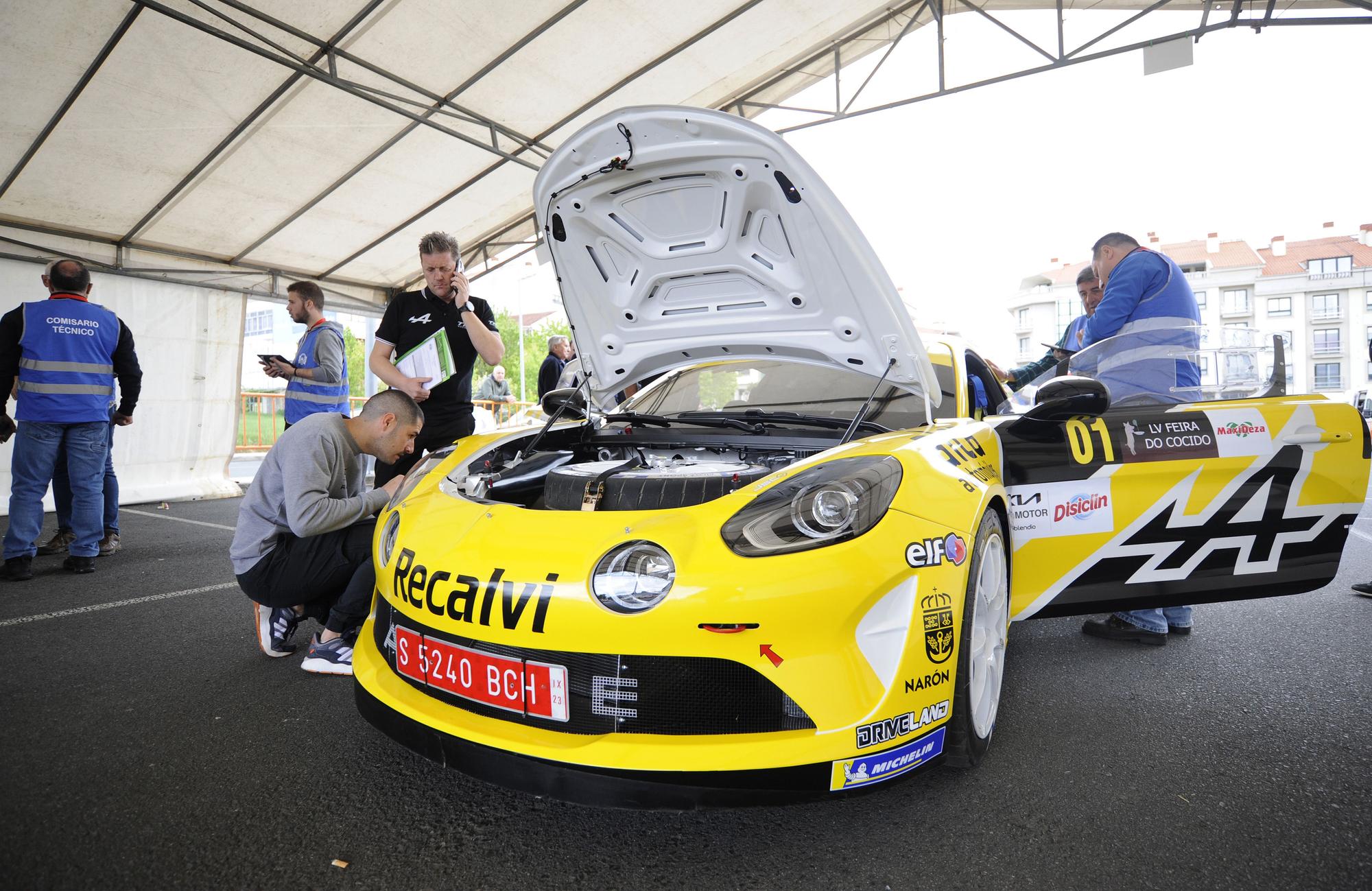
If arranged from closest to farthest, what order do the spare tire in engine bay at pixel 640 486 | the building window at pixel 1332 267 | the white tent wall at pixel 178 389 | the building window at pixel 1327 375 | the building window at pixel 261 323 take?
the spare tire in engine bay at pixel 640 486
the white tent wall at pixel 178 389
the building window at pixel 1332 267
the building window at pixel 1327 375
the building window at pixel 261 323

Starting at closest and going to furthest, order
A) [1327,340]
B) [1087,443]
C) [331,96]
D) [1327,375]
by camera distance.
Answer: [1087,443], [331,96], [1327,340], [1327,375]

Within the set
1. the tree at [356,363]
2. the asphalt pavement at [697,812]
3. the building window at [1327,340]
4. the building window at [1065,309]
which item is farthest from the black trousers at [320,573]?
the tree at [356,363]

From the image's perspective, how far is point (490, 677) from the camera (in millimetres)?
1623

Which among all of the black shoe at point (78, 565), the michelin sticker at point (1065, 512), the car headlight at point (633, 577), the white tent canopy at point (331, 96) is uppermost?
the white tent canopy at point (331, 96)

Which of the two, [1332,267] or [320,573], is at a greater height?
[1332,267]

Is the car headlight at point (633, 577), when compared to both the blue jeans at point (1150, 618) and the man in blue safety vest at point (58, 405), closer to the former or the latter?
the blue jeans at point (1150, 618)

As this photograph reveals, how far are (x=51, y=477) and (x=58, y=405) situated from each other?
0.45 metres

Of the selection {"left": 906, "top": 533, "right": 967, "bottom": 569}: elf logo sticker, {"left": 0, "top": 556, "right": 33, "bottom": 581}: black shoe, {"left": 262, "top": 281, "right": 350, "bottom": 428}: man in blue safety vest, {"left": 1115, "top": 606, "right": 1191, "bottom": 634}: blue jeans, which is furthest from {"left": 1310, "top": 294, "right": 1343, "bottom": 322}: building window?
{"left": 0, "top": 556, "right": 33, "bottom": 581}: black shoe

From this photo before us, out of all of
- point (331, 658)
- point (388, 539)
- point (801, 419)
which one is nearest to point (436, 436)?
point (331, 658)

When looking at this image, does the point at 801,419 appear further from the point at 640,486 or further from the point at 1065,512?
the point at 1065,512

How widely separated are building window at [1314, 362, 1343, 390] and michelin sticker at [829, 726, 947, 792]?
57.1 meters

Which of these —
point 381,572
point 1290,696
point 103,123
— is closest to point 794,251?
point 381,572

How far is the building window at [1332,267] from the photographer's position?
44.1 m

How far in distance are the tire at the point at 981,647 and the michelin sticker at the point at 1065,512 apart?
190 mm
